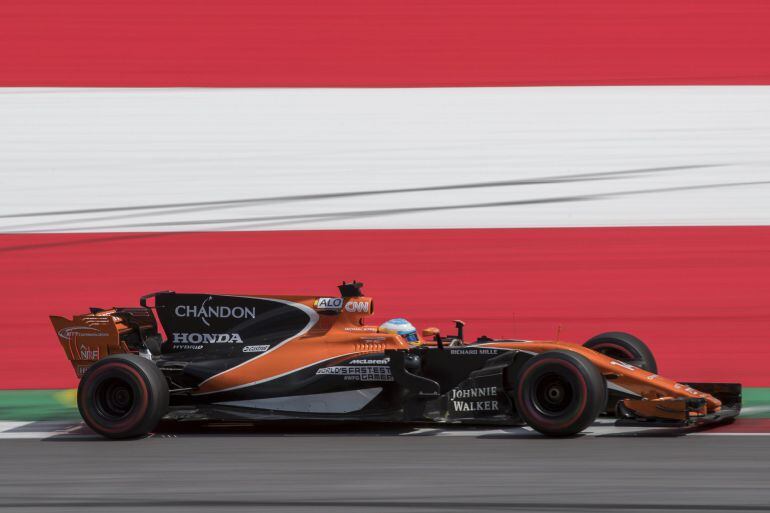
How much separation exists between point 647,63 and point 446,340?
346cm

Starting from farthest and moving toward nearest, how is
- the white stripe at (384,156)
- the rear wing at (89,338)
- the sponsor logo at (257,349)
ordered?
the white stripe at (384,156) → the rear wing at (89,338) → the sponsor logo at (257,349)

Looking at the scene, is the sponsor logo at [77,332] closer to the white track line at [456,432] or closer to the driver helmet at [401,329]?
the white track line at [456,432]

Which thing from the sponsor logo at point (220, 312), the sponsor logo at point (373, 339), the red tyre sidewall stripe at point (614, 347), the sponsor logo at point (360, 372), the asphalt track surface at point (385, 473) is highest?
the sponsor logo at point (220, 312)

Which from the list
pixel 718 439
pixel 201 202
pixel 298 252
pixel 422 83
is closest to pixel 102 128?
pixel 201 202

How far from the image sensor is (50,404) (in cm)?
930

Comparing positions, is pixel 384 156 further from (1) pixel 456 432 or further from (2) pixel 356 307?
(1) pixel 456 432

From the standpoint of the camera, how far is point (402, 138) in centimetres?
1023

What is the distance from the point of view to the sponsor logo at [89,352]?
322 inches

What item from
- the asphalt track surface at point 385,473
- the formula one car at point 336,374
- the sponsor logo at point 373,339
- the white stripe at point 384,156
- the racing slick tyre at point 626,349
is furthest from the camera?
the white stripe at point 384,156

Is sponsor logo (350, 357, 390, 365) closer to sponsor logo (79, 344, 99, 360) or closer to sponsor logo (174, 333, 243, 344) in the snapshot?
sponsor logo (174, 333, 243, 344)

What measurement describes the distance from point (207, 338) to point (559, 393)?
2520 mm

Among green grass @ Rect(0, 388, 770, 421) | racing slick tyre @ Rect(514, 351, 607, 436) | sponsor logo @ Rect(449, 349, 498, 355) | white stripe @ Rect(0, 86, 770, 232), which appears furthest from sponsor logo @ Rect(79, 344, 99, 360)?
racing slick tyre @ Rect(514, 351, 607, 436)

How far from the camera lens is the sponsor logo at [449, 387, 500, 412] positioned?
7.41 meters

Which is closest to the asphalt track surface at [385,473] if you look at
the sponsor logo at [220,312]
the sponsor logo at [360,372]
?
the sponsor logo at [360,372]
